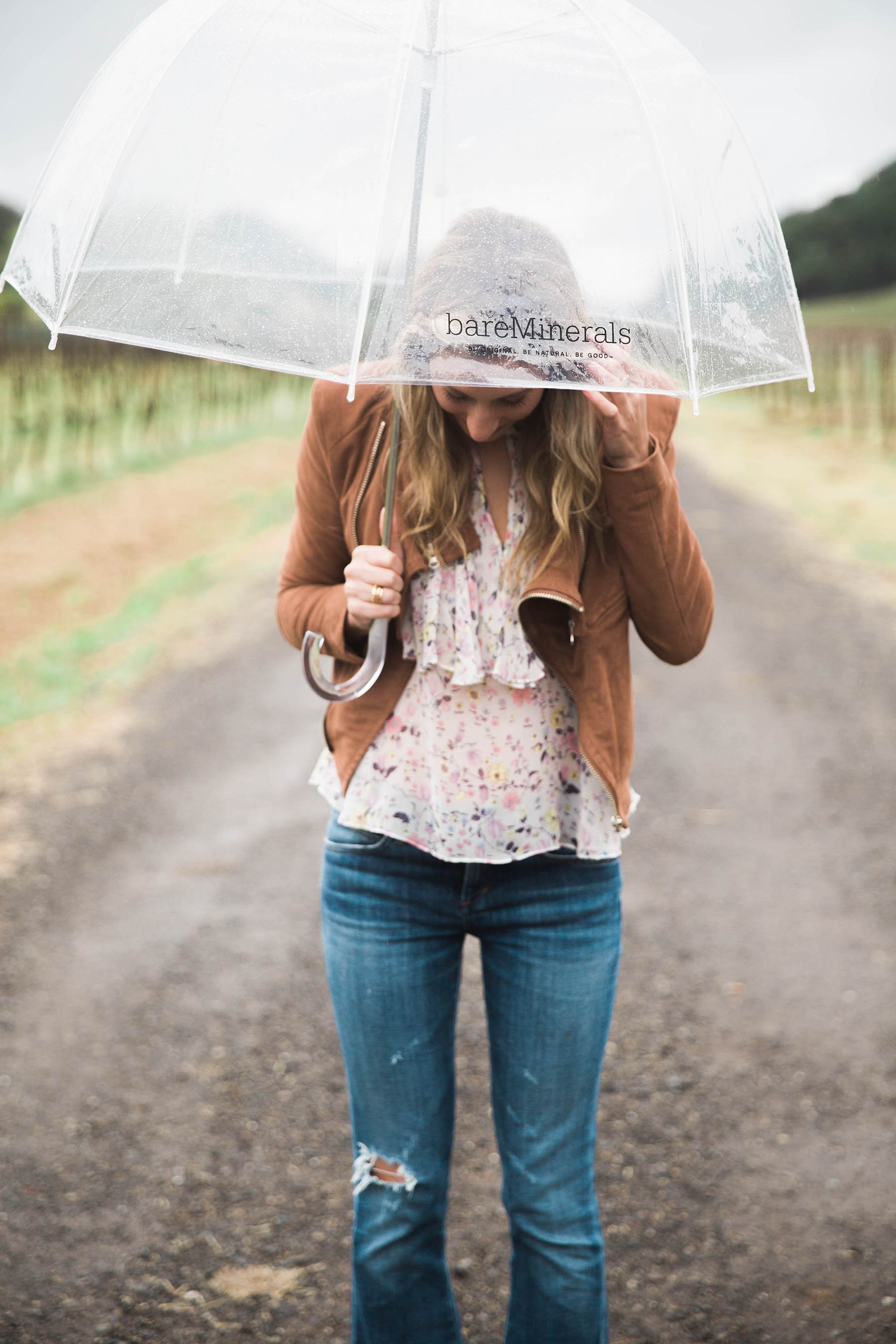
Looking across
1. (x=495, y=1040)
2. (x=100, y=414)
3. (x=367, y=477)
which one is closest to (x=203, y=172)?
(x=367, y=477)

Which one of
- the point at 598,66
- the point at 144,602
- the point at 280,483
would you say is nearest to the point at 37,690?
the point at 144,602

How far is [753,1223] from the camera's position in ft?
9.35

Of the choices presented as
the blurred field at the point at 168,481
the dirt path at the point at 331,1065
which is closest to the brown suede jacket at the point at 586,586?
the blurred field at the point at 168,481

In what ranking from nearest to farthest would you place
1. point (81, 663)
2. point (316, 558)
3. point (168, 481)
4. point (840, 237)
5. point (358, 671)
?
point (358, 671) → point (316, 558) → point (840, 237) → point (81, 663) → point (168, 481)

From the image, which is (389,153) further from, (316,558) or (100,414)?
(100,414)

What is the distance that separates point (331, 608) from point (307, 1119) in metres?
1.84

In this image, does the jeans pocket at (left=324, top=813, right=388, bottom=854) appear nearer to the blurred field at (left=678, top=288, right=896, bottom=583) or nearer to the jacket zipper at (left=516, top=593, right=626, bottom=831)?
the jacket zipper at (left=516, top=593, right=626, bottom=831)

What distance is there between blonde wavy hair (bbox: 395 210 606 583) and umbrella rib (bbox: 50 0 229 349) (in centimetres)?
54

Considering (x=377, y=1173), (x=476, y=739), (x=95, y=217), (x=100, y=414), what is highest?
(x=100, y=414)

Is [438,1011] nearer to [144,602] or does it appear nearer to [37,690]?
[37,690]

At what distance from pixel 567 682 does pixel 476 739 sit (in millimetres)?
171

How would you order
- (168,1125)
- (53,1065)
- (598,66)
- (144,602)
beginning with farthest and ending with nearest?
(144,602), (53,1065), (168,1125), (598,66)

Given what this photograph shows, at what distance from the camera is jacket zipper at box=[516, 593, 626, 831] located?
5.86ft

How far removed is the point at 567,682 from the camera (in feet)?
6.20
